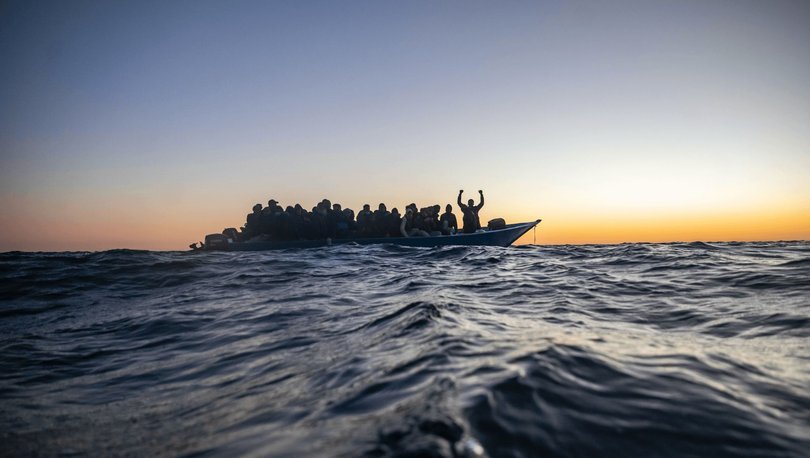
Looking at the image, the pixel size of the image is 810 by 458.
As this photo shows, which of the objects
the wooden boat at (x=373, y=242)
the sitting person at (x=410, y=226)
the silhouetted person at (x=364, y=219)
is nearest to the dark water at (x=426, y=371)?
the wooden boat at (x=373, y=242)

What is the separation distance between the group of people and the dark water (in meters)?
11.1

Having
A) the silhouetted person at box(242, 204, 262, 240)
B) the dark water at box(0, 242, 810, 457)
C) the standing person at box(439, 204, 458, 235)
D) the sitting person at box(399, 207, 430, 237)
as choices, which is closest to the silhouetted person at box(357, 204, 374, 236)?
the sitting person at box(399, 207, 430, 237)

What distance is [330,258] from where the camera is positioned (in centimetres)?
1341

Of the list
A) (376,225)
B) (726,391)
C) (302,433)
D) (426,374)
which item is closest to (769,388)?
(726,391)

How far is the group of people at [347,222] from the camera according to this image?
61.3ft

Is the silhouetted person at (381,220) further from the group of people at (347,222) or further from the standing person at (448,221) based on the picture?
the standing person at (448,221)

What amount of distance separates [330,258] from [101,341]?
845 centimetres

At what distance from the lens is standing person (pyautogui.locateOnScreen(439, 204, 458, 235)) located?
1988cm

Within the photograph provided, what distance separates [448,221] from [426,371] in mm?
17631

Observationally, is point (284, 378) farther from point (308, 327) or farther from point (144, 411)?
point (308, 327)

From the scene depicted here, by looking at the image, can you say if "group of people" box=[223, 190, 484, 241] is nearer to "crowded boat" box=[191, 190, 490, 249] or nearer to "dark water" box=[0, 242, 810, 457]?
"crowded boat" box=[191, 190, 490, 249]

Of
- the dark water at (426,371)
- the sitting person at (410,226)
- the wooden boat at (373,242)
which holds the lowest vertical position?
the dark water at (426,371)

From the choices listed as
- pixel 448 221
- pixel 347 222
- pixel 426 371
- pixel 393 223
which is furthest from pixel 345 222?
pixel 426 371

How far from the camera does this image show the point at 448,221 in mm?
20219
